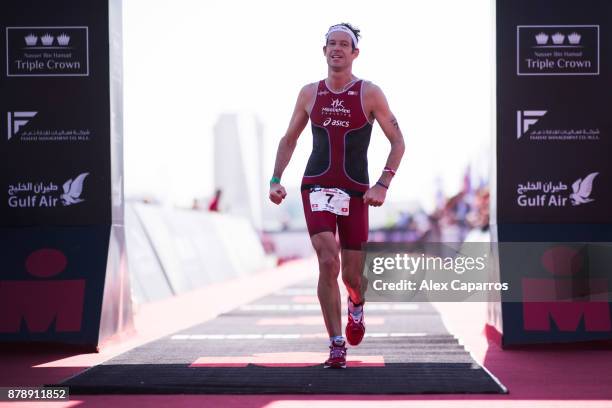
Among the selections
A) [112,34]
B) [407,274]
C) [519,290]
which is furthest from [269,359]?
[407,274]

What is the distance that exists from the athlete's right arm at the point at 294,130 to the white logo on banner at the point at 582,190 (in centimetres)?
255

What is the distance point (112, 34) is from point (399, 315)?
16.1ft

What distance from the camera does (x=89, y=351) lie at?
6.88 meters

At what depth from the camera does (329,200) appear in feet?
18.3

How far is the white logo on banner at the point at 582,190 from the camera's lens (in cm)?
714

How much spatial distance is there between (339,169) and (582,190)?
8.45 ft

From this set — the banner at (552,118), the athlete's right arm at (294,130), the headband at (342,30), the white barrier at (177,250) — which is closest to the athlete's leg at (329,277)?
the athlete's right arm at (294,130)

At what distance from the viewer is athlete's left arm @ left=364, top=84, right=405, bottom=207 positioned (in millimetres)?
5500

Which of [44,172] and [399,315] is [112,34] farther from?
[399,315]

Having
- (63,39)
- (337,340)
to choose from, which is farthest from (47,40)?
(337,340)

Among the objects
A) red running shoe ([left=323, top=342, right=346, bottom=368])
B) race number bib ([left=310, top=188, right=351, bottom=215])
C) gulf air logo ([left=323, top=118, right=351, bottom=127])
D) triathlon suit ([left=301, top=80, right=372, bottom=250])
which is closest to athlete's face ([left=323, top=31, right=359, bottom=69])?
triathlon suit ([left=301, top=80, right=372, bottom=250])

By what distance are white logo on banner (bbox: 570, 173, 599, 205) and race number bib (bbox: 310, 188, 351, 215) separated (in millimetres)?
2444

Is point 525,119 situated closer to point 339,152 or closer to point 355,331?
point 339,152

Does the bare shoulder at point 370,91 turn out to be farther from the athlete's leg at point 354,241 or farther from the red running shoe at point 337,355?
the red running shoe at point 337,355
